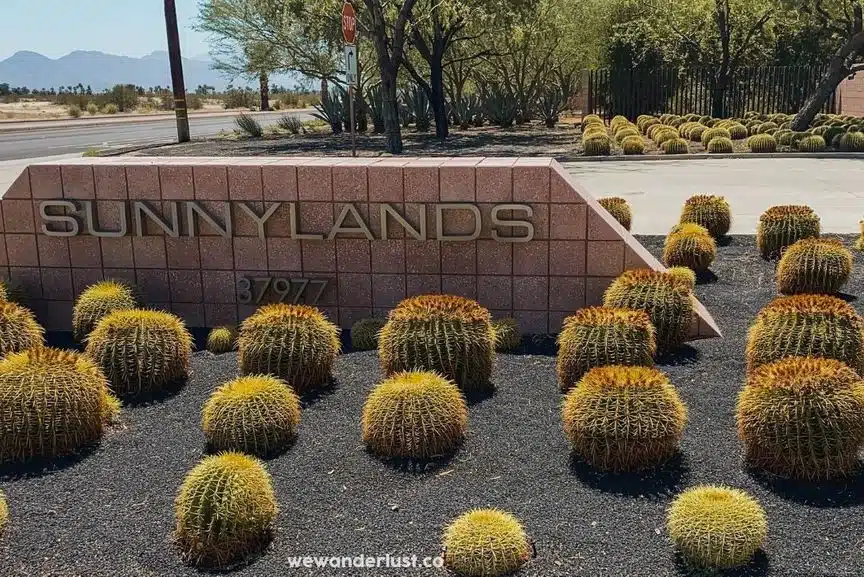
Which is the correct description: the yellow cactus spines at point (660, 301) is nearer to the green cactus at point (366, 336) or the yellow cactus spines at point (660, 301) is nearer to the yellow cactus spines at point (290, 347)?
the green cactus at point (366, 336)

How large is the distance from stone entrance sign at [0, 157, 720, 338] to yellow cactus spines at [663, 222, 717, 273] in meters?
1.23

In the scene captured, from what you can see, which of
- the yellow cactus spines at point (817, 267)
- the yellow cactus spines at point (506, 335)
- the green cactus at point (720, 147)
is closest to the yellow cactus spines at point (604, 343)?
the yellow cactus spines at point (506, 335)

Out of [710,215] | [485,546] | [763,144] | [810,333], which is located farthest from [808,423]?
[763,144]

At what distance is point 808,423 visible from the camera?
14.8ft

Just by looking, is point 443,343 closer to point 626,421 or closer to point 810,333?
point 626,421

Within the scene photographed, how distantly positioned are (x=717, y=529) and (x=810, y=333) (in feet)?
7.15

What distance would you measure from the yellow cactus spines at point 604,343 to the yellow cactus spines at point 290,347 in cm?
165

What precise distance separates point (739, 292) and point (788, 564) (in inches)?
188

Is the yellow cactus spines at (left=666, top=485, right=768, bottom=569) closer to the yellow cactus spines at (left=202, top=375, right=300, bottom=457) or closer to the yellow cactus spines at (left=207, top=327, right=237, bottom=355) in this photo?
the yellow cactus spines at (left=202, top=375, right=300, bottom=457)

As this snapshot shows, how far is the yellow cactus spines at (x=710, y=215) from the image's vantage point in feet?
34.1

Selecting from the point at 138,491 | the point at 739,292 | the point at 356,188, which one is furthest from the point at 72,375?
the point at 739,292

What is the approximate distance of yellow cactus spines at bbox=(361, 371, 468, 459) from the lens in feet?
16.3

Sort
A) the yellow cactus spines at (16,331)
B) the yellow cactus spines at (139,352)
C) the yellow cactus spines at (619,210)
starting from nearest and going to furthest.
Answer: the yellow cactus spines at (139,352), the yellow cactus spines at (16,331), the yellow cactus spines at (619,210)

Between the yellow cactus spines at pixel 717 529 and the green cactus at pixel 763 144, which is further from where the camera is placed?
the green cactus at pixel 763 144
